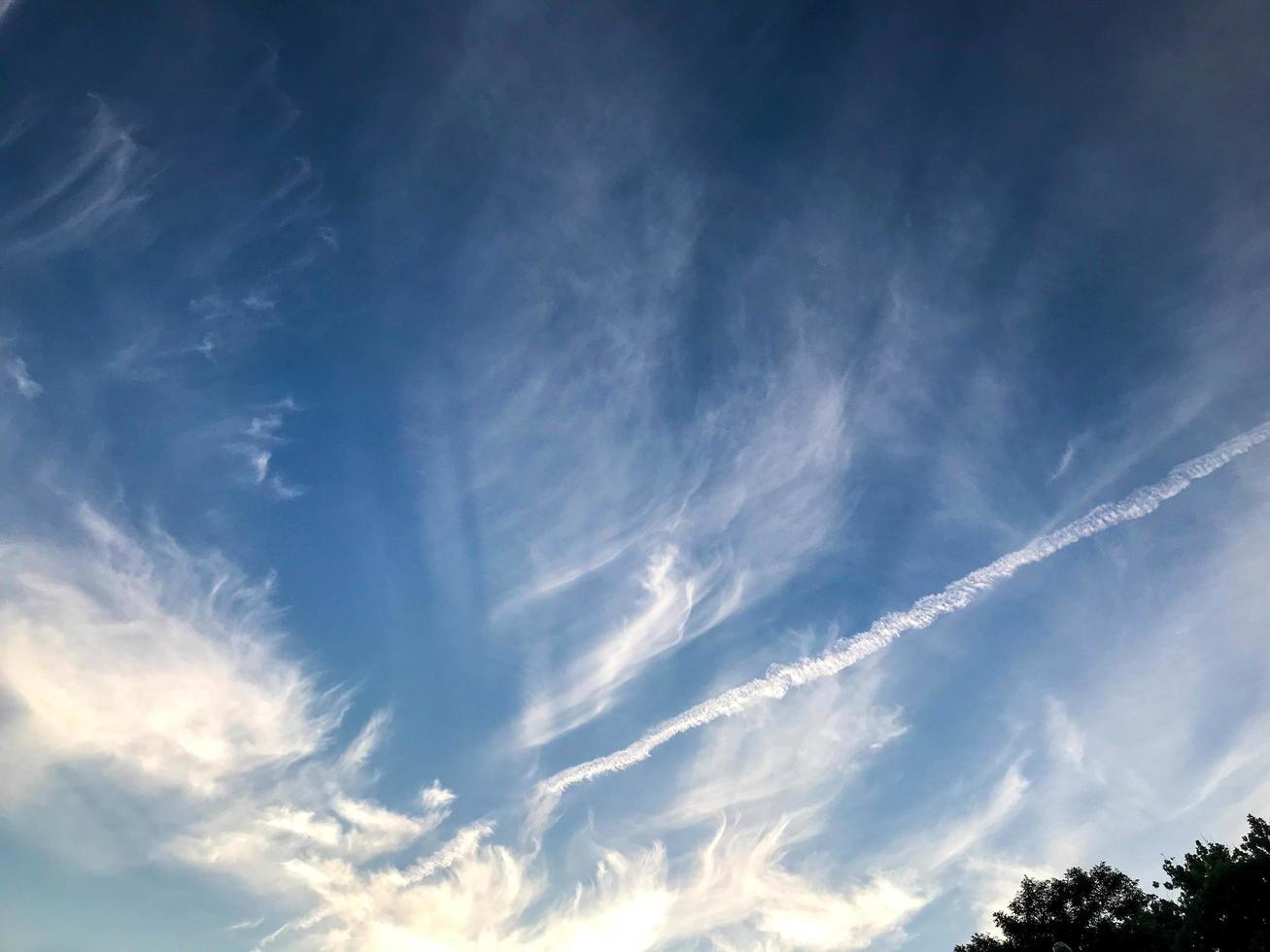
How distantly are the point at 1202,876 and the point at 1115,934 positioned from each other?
8.23 metres

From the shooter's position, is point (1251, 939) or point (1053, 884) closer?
point (1251, 939)

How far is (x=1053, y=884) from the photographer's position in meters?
52.3

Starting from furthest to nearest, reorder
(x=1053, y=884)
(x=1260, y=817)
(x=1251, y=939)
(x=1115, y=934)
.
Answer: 1. (x=1053, y=884)
2. (x=1115, y=934)
3. (x=1260, y=817)
4. (x=1251, y=939)

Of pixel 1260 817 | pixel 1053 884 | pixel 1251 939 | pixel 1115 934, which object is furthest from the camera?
pixel 1053 884

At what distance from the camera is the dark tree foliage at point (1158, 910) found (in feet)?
131

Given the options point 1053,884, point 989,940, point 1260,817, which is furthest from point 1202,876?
point 989,940

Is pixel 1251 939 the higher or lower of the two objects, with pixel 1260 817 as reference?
lower

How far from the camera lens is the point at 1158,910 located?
48312 mm

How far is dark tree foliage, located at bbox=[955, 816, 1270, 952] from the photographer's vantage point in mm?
39969

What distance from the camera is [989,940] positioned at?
53.0m

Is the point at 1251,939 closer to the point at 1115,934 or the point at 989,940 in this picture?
the point at 1115,934

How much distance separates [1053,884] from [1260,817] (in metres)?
16.3

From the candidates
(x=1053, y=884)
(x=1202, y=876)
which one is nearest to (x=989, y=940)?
(x=1053, y=884)

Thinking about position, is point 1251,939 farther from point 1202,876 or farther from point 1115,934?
point 1115,934
